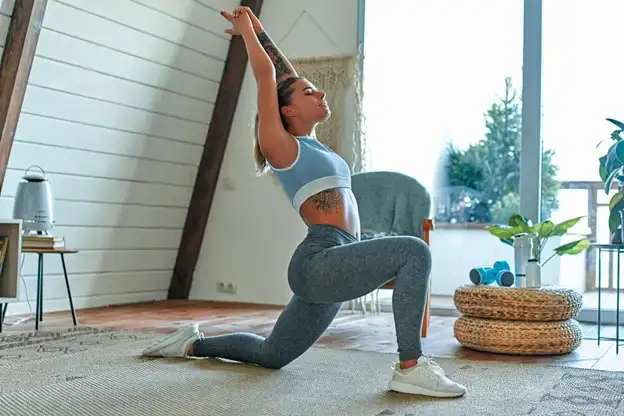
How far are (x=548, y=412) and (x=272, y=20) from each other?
372 cm

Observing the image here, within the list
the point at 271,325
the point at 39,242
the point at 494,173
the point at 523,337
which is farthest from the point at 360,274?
the point at 494,173

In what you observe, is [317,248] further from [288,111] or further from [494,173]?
[494,173]

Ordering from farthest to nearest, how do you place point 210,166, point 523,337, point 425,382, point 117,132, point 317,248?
point 210,166, point 117,132, point 523,337, point 317,248, point 425,382

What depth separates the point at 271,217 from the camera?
5020 mm

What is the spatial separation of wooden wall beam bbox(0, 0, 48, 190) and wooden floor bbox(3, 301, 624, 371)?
1.01 meters

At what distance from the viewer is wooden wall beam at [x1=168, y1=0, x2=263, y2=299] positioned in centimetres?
503

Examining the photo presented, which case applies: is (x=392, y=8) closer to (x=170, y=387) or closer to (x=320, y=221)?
(x=320, y=221)

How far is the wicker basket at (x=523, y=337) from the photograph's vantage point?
9.72 ft

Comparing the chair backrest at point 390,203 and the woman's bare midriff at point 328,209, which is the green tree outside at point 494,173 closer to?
the chair backrest at point 390,203

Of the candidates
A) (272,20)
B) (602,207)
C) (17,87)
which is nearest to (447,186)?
(602,207)

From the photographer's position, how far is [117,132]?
4441mm

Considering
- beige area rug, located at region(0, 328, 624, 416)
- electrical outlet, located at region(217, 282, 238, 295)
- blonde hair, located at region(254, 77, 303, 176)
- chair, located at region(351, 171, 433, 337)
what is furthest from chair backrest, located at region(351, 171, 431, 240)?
blonde hair, located at region(254, 77, 303, 176)

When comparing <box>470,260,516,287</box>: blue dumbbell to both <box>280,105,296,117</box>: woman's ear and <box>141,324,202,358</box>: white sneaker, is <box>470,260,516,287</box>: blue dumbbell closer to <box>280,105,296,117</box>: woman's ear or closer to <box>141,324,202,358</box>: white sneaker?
<box>141,324,202,358</box>: white sneaker

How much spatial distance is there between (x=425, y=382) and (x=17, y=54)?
8.45 ft
